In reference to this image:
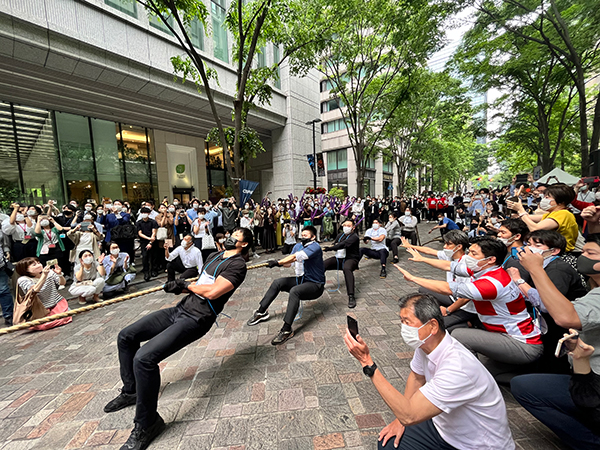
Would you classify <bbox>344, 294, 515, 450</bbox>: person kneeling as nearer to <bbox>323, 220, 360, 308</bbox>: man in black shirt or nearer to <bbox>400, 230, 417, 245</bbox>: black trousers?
<bbox>323, 220, 360, 308</bbox>: man in black shirt

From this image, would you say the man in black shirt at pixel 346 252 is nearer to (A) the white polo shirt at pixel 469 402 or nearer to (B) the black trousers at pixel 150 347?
(B) the black trousers at pixel 150 347

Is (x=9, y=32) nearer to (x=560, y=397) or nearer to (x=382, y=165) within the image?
(x=560, y=397)

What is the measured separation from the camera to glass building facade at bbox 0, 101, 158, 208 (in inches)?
481

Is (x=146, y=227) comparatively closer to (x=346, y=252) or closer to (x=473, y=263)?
(x=346, y=252)

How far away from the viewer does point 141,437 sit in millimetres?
2201

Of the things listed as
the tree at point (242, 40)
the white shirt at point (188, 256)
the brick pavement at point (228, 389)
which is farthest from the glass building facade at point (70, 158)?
the brick pavement at point (228, 389)

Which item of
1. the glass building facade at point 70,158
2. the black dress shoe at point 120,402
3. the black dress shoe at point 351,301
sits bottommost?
the black dress shoe at point 120,402

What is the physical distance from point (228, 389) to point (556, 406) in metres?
2.99

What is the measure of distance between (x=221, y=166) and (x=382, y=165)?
74.2 feet

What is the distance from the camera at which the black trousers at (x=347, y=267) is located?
5195mm

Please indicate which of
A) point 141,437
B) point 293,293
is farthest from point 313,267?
point 141,437

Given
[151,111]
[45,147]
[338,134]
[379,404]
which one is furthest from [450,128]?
[45,147]

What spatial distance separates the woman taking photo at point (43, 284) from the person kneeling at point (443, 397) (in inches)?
225

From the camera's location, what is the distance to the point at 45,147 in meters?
13.2
